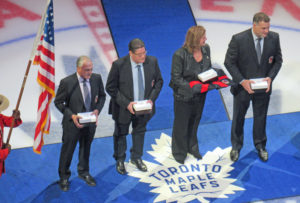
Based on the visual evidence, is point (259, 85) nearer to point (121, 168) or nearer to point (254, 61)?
point (254, 61)

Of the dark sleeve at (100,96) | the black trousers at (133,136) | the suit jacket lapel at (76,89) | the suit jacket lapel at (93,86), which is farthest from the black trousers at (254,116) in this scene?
the suit jacket lapel at (76,89)

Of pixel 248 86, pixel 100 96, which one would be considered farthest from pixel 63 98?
pixel 248 86

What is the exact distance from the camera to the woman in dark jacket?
570 centimetres

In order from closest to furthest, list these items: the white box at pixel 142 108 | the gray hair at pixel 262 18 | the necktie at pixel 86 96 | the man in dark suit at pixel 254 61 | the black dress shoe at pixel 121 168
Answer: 1. the necktie at pixel 86 96
2. the white box at pixel 142 108
3. the gray hair at pixel 262 18
4. the man in dark suit at pixel 254 61
5. the black dress shoe at pixel 121 168

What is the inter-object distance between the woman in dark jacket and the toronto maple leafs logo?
1.13 ft

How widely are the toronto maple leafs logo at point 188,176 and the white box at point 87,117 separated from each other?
3.57 ft

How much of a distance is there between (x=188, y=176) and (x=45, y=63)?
7.18 ft

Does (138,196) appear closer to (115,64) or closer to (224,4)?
(115,64)

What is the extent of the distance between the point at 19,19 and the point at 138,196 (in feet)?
15.9

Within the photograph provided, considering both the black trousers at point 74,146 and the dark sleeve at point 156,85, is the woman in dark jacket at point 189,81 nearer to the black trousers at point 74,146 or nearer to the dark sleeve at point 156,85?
the dark sleeve at point 156,85

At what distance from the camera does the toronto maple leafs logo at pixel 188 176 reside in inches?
226

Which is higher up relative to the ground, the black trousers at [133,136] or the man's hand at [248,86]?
the man's hand at [248,86]

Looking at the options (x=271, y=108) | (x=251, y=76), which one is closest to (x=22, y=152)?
(x=251, y=76)

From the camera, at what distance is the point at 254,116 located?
636cm
